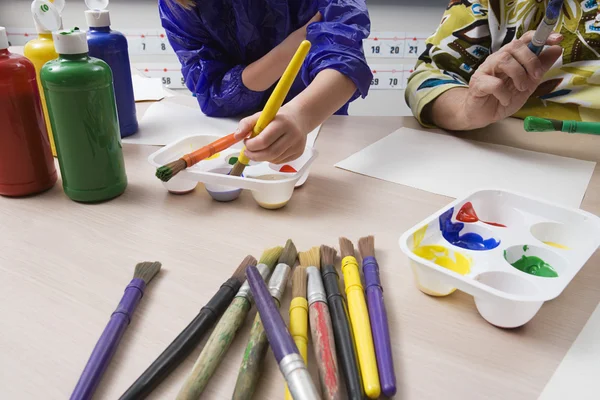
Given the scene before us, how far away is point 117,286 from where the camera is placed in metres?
Result: 0.41

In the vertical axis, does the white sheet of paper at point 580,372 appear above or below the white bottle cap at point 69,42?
below

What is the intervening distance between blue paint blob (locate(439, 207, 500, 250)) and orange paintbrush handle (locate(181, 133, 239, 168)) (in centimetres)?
27

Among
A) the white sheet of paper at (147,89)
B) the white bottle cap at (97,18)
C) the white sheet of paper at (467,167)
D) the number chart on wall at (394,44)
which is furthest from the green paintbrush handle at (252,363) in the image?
the number chart on wall at (394,44)

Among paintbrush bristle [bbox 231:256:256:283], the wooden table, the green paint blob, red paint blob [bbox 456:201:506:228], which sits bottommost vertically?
the wooden table

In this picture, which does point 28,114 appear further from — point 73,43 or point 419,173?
point 419,173

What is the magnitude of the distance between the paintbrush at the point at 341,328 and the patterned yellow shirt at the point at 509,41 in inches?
19.1

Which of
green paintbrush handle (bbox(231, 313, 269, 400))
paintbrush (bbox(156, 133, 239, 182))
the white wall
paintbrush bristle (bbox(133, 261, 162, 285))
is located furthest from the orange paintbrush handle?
the white wall

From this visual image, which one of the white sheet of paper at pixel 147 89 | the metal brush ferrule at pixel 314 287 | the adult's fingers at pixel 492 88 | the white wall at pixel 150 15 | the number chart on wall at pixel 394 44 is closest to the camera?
the metal brush ferrule at pixel 314 287

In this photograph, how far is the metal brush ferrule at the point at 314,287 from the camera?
1.21ft

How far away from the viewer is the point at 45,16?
23.3 inches

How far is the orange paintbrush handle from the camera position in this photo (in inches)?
21.6

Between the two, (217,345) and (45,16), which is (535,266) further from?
(45,16)

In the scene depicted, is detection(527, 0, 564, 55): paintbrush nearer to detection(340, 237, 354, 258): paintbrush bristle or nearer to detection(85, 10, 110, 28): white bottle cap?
detection(340, 237, 354, 258): paintbrush bristle

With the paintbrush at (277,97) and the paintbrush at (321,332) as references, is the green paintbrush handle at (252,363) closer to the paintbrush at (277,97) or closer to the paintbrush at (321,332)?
the paintbrush at (321,332)
